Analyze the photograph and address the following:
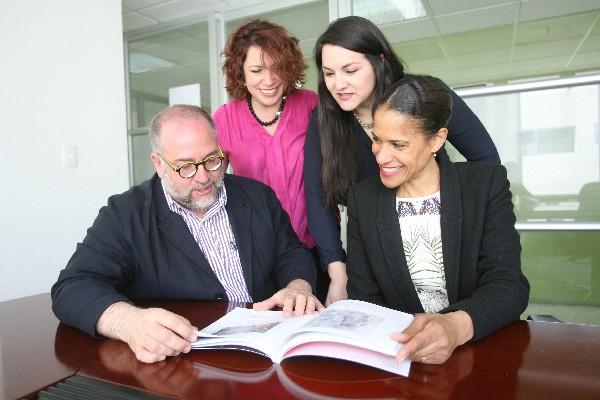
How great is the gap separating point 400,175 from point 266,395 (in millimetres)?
825

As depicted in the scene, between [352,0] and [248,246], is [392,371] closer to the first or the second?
[248,246]

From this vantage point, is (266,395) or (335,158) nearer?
(266,395)

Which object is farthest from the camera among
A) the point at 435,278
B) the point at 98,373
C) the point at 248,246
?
the point at 248,246

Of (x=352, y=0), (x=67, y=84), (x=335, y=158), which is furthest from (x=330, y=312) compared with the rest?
(x=352, y=0)

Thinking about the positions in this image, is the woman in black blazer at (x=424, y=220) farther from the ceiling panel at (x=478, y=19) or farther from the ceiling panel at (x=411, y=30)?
the ceiling panel at (x=478, y=19)

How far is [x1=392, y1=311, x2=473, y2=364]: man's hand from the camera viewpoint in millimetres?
815

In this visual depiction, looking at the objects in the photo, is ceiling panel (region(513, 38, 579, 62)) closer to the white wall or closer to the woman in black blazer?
the woman in black blazer

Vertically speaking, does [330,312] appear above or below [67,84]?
below

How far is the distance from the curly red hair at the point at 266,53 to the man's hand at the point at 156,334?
51.3 inches

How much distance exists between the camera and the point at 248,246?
5.43 ft

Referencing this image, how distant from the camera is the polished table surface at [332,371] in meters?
0.77

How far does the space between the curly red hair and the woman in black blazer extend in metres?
0.77

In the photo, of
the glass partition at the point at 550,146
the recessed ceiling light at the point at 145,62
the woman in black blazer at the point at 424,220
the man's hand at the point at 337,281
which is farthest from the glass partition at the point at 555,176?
the recessed ceiling light at the point at 145,62

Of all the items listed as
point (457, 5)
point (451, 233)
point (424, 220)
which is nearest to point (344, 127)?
point (424, 220)
